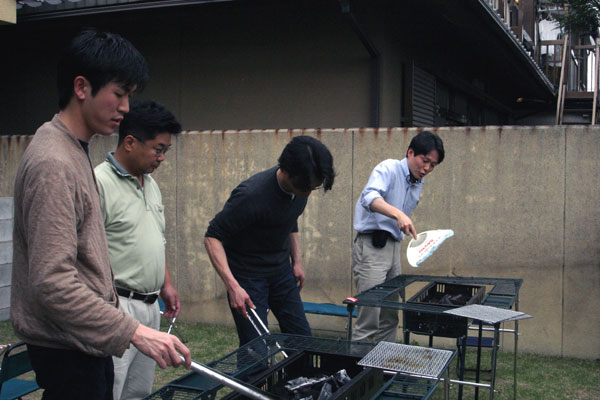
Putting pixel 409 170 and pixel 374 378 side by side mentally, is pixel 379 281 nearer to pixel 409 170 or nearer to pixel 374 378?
pixel 409 170

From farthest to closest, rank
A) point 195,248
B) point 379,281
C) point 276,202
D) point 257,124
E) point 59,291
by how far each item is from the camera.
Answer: point 257,124 < point 195,248 < point 379,281 < point 276,202 < point 59,291

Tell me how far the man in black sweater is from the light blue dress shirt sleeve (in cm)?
106

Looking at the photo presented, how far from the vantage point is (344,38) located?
7207 mm

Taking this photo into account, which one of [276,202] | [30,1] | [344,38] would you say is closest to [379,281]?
[276,202]

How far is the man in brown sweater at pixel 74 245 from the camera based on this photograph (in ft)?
5.10

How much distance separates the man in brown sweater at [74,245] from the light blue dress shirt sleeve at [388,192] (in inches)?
111

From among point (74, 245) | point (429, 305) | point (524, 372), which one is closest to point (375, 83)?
point (524, 372)

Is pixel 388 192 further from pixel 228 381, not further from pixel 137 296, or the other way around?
pixel 228 381

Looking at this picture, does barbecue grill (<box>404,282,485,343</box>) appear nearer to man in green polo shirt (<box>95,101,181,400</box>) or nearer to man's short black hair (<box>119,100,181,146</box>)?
man in green polo shirt (<box>95,101,181,400</box>)

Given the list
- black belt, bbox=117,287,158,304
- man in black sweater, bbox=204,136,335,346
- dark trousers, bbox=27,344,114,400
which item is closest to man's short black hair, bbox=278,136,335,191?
man in black sweater, bbox=204,136,335,346

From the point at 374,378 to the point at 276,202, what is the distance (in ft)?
4.24

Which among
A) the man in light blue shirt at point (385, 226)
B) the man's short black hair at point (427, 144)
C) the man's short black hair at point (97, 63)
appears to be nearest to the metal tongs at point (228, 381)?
the man's short black hair at point (97, 63)

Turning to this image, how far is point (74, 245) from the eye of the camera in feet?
5.21

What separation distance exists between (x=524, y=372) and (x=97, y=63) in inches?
188
